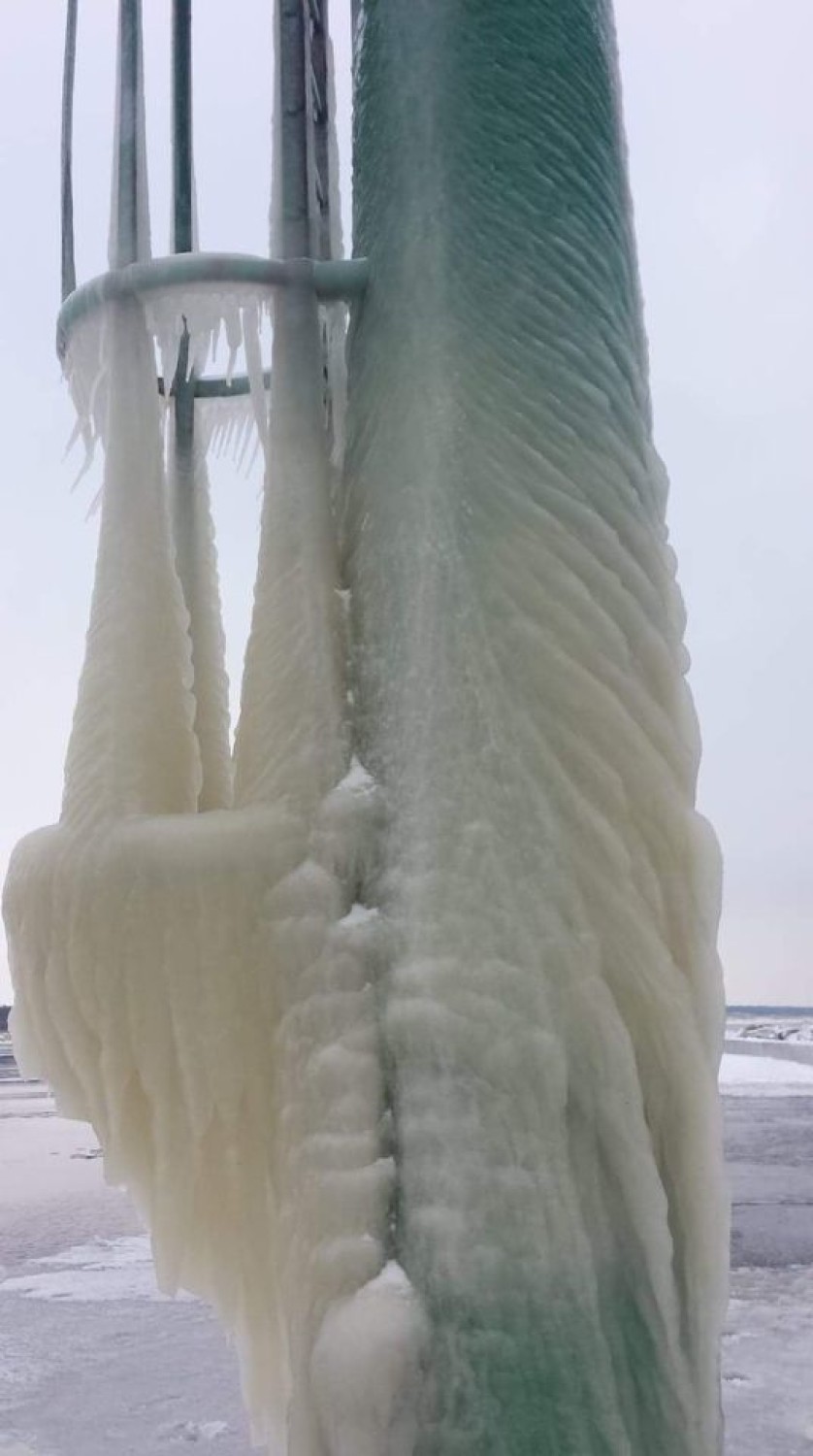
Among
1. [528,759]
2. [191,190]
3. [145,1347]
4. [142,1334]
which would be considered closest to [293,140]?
[191,190]

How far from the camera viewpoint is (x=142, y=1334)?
17.9ft

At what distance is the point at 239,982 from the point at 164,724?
336 mm

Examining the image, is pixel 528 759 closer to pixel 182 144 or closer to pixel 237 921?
pixel 237 921

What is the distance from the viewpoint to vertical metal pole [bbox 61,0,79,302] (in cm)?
174

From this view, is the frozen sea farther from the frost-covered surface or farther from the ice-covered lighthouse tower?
the ice-covered lighthouse tower

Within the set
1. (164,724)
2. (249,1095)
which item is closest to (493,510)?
(164,724)

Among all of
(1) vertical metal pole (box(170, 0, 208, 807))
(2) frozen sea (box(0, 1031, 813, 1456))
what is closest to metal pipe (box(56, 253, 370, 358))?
(1) vertical metal pole (box(170, 0, 208, 807))

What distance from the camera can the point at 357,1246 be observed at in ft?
4.16

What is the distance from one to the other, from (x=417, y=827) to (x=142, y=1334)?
4.87 metres

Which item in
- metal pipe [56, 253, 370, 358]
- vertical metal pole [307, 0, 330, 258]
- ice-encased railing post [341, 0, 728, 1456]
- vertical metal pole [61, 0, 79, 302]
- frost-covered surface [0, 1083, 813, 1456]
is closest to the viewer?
ice-encased railing post [341, 0, 728, 1456]

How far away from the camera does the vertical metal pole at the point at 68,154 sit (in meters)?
1.74

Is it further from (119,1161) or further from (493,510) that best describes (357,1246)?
(493,510)

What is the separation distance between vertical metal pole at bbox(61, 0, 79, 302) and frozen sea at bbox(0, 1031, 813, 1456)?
11.6 feet

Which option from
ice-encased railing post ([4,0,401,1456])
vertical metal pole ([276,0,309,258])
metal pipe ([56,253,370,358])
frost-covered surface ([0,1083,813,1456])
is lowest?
frost-covered surface ([0,1083,813,1456])
